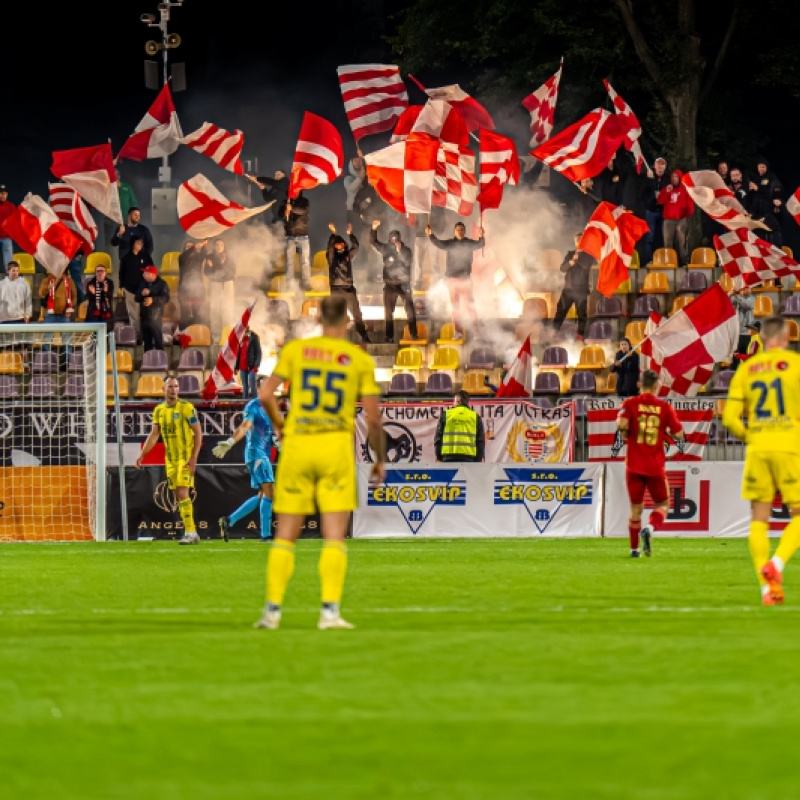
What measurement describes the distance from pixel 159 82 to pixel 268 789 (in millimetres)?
36689

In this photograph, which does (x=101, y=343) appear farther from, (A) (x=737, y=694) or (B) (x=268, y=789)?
(B) (x=268, y=789)

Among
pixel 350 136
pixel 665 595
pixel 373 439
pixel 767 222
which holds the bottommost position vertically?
pixel 665 595

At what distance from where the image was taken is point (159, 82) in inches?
1575

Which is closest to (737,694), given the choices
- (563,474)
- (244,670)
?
(244,670)

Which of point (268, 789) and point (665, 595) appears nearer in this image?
point (268, 789)

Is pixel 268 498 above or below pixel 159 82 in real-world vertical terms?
below

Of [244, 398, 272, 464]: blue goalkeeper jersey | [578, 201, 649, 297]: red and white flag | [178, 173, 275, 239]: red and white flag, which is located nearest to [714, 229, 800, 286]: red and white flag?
[578, 201, 649, 297]: red and white flag

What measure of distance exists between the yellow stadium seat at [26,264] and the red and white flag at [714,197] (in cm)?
1533

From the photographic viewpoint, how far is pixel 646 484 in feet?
59.8

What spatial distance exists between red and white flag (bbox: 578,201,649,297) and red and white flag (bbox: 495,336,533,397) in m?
2.18

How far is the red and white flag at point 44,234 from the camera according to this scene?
102 ft

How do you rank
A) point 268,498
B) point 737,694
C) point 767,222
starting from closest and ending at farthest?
point 737,694, point 268,498, point 767,222

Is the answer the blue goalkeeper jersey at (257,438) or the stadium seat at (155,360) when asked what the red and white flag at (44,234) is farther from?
the blue goalkeeper jersey at (257,438)

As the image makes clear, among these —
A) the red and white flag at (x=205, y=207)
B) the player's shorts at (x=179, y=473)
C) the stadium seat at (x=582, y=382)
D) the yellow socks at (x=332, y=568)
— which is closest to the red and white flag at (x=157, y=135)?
the red and white flag at (x=205, y=207)
